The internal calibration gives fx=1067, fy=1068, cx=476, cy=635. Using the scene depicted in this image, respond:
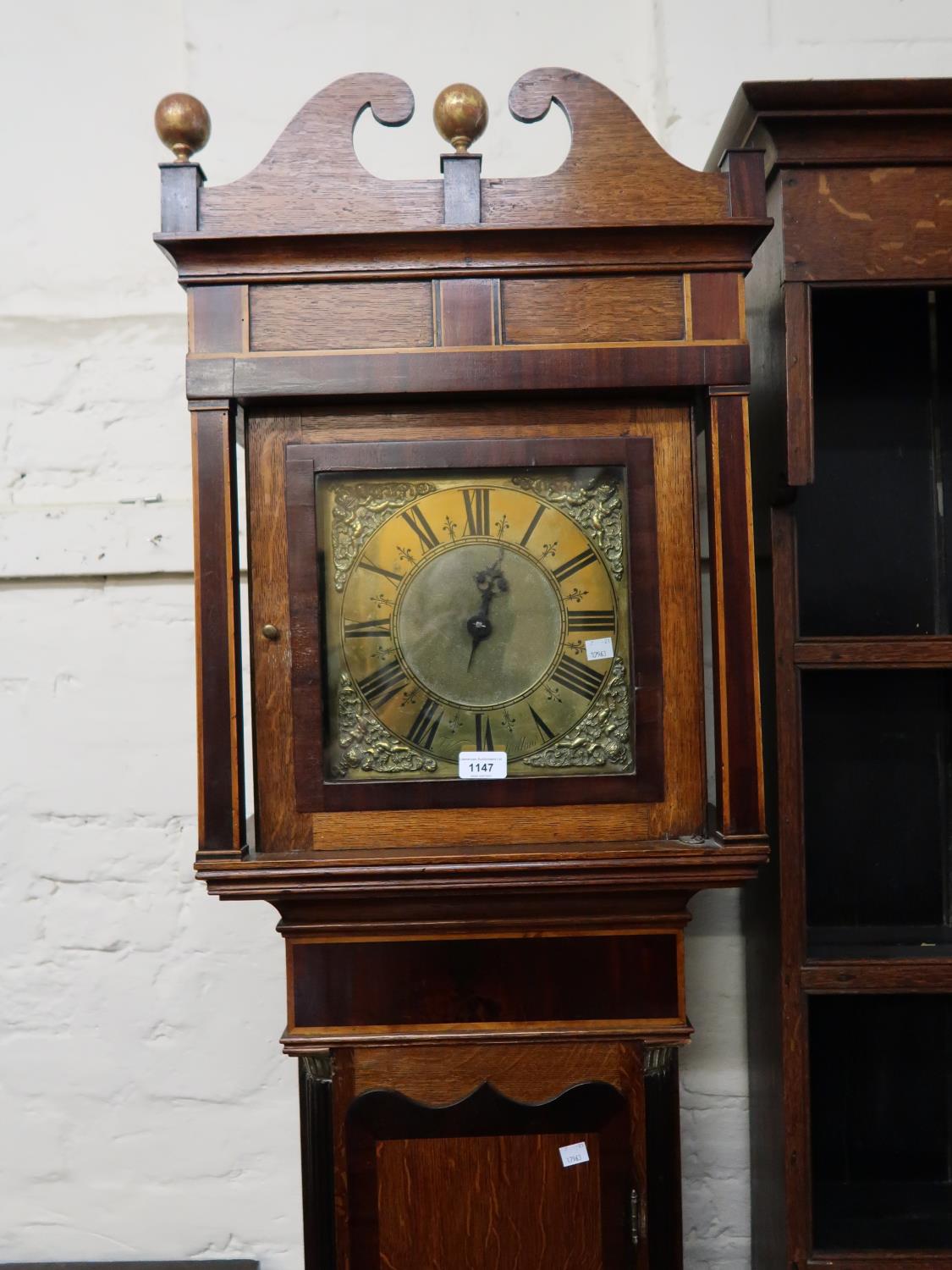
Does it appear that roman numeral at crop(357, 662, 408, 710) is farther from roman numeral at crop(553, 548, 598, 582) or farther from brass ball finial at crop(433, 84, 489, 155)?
brass ball finial at crop(433, 84, 489, 155)

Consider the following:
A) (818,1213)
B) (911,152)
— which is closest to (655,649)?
(911,152)

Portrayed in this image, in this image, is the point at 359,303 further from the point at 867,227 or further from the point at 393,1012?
the point at 393,1012

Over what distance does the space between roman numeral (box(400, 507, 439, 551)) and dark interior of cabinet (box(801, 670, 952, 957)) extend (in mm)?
681

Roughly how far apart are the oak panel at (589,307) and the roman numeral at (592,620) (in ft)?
1.10

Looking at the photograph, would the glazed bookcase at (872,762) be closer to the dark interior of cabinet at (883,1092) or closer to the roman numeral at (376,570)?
the dark interior of cabinet at (883,1092)

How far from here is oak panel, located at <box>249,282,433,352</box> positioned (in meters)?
1.30

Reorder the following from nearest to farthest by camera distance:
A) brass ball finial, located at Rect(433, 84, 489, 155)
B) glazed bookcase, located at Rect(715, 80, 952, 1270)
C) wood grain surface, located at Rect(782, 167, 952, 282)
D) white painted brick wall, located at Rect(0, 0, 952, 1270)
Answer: brass ball finial, located at Rect(433, 84, 489, 155) < wood grain surface, located at Rect(782, 167, 952, 282) < glazed bookcase, located at Rect(715, 80, 952, 1270) < white painted brick wall, located at Rect(0, 0, 952, 1270)

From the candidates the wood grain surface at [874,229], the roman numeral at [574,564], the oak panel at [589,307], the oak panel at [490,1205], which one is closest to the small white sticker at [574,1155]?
the oak panel at [490,1205]

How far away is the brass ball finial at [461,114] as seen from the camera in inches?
49.4

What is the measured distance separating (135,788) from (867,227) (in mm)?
1414

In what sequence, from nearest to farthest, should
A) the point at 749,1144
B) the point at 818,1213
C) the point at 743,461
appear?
1. the point at 743,461
2. the point at 818,1213
3. the point at 749,1144

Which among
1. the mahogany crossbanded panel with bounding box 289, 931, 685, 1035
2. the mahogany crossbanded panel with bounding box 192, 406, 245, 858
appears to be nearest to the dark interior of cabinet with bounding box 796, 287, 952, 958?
the mahogany crossbanded panel with bounding box 289, 931, 685, 1035

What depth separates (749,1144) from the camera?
5.88ft

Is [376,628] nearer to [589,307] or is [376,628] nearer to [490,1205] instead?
[589,307]
